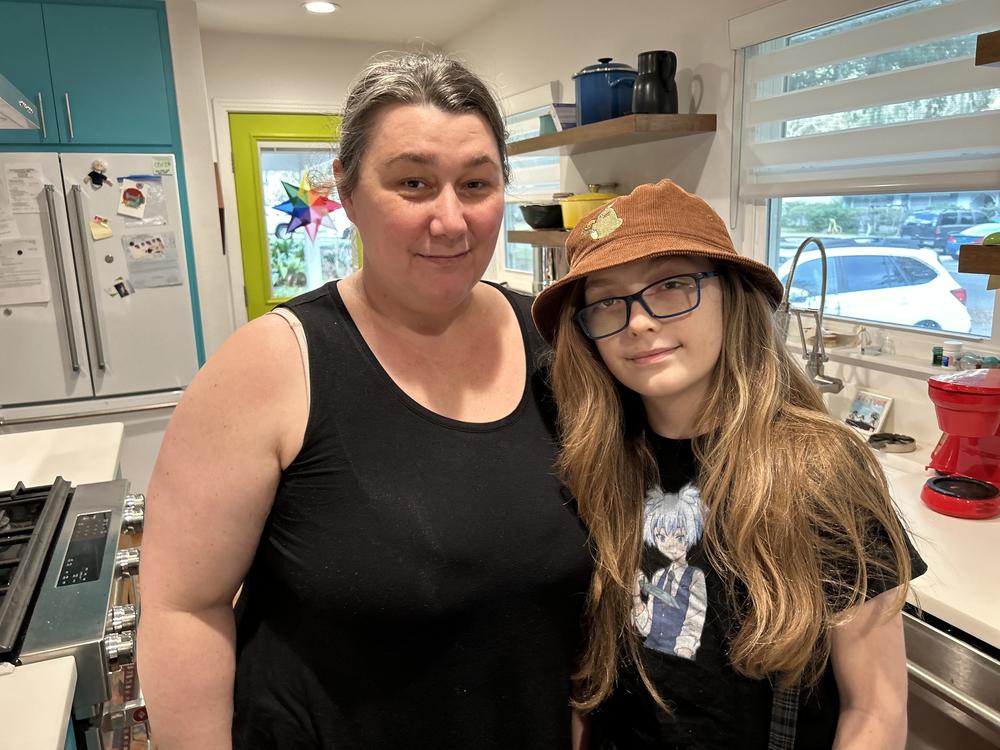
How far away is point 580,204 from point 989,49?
1.58 metres

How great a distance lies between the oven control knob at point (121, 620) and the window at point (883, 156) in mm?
2027

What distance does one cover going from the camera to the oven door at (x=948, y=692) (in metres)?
1.21

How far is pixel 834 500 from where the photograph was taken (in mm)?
905

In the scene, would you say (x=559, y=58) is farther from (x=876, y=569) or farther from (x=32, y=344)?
(x=876, y=569)

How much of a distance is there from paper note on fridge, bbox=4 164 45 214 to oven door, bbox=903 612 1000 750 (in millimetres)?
3498

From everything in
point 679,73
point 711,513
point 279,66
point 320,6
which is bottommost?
point 711,513

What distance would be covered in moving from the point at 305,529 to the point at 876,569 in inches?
28.8

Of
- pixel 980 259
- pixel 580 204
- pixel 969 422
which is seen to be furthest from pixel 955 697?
pixel 580 204

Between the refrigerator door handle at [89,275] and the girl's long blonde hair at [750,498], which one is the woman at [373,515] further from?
the refrigerator door handle at [89,275]

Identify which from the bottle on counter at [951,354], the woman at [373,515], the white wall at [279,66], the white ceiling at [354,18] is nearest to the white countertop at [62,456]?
the woman at [373,515]

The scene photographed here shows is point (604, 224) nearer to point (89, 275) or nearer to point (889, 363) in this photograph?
point (889, 363)

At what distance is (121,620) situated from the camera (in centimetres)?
112

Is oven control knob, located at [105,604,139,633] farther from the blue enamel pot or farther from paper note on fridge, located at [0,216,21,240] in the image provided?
paper note on fridge, located at [0,216,21,240]

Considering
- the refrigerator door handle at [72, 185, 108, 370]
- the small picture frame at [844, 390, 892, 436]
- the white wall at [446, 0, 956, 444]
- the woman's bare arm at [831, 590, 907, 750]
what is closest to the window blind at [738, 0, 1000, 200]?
the white wall at [446, 0, 956, 444]
